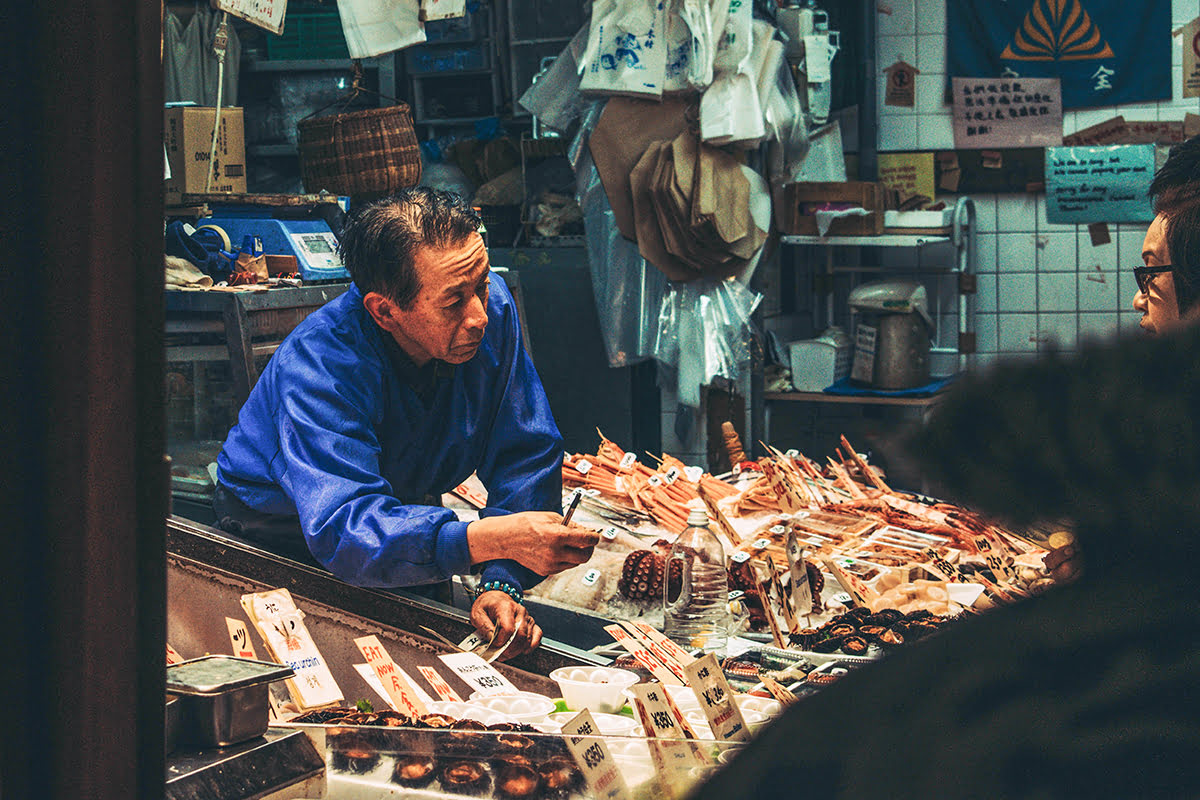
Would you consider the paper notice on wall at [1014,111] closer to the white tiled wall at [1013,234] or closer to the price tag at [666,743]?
the white tiled wall at [1013,234]

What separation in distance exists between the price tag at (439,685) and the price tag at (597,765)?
2.24ft

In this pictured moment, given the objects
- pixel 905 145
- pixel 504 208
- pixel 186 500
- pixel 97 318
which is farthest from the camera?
pixel 905 145

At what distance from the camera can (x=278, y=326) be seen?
12.6ft

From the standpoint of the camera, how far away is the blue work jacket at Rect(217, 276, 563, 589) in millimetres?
2359

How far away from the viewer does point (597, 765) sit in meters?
1.29

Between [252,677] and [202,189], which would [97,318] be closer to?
[252,677]

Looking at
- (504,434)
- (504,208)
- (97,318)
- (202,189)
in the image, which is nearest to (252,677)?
(97,318)

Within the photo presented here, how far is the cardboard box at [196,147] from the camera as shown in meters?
4.52

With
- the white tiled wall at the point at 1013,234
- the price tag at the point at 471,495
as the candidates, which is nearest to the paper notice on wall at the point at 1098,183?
the white tiled wall at the point at 1013,234

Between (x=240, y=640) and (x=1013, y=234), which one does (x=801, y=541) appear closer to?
(x=240, y=640)

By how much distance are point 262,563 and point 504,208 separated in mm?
4658

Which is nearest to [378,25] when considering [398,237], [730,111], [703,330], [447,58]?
Answer: [730,111]

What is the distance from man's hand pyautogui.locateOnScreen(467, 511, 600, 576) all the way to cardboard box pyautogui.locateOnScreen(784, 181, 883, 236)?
3.90 metres

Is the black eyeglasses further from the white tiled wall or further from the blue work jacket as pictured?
the white tiled wall
